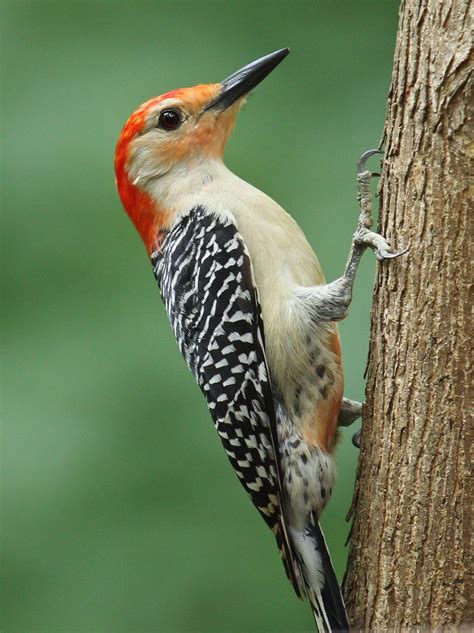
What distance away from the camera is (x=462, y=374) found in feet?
10.7

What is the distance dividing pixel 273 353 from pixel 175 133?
44.6 inches

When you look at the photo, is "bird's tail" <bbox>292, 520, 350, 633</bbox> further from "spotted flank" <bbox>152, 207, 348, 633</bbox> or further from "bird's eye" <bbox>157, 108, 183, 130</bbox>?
"bird's eye" <bbox>157, 108, 183, 130</bbox>

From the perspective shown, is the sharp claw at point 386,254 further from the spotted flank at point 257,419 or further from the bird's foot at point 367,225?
the spotted flank at point 257,419

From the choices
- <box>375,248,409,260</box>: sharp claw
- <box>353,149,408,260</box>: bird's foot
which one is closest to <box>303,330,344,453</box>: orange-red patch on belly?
<box>353,149,408,260</box>: bird's foot

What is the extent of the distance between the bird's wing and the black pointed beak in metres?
0.59

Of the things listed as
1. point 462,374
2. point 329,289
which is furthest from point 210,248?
point 462,374

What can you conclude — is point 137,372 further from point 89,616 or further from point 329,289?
point 329,289

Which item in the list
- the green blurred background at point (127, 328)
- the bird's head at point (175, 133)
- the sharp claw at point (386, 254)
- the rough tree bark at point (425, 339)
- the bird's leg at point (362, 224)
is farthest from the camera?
the green blurred background at point (127, 328)

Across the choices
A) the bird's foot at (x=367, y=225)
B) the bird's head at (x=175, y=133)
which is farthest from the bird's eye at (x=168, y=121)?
the bird's foot at (x=367, y=225)

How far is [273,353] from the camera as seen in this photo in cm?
391

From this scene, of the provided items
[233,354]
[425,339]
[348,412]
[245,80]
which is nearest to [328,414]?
[348,412]

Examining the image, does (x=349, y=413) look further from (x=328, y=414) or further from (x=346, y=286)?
(x=346, y=286)

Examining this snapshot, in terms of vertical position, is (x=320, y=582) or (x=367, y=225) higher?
(x=367, y=225)

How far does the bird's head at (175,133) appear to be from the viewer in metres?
4.38
